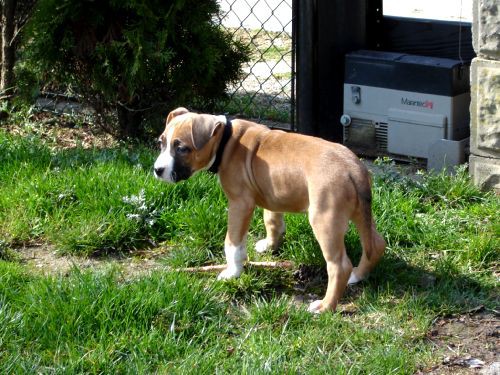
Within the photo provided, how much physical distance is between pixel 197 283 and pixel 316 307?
1.95 ft

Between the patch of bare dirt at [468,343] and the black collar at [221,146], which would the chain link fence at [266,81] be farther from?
the patch of bare dirt at [468,343]

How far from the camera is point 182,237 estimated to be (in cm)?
552

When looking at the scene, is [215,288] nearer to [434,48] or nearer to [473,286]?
[473,286]

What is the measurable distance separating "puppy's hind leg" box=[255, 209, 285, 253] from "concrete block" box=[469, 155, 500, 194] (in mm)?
1461

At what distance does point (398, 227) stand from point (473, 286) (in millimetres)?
683

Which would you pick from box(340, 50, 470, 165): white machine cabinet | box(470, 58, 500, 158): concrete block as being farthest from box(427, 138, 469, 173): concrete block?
box(470, 58, 500, 158): concrete block

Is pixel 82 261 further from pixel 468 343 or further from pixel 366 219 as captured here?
pixel 468 343

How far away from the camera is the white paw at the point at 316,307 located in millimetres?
4620

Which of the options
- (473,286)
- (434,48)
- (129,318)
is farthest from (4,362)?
(434,48)

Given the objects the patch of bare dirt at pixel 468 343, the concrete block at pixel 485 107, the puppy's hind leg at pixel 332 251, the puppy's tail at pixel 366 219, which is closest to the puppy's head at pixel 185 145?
the puppy's hind leg at pixel 332 251

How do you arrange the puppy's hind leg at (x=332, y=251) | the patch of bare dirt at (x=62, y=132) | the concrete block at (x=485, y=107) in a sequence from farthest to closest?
the patch of bare dirt at (x=62, y=132) → the concrete block at (x=485, y=107) → the puppy's hind leg at (x=332, y=251)

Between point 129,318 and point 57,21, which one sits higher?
point 57,21

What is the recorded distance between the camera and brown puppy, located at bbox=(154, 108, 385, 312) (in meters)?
4.61

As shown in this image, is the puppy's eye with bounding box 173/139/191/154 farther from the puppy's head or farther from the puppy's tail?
the puppy's tail
